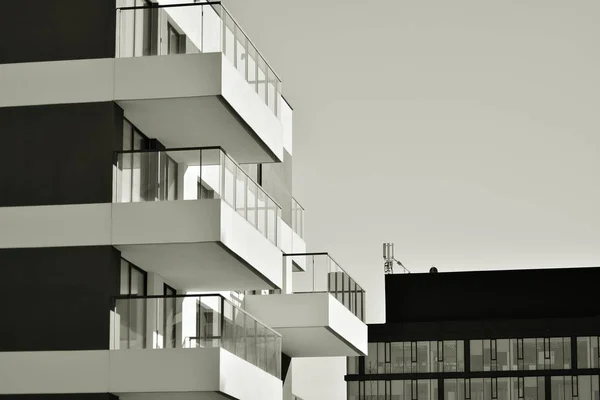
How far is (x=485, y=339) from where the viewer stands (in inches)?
2926

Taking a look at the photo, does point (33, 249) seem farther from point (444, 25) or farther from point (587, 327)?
point (587, 327)

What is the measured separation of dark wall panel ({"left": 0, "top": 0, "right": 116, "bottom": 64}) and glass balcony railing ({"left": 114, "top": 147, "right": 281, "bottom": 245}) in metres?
2.26

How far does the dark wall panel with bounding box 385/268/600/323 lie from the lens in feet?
253

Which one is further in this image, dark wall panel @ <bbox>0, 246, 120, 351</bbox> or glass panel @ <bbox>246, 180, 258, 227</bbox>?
glass panel @ <bbox>246, 180, 258, 227</bbox>

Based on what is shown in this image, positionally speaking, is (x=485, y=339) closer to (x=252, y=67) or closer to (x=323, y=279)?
(x=323, y=279)

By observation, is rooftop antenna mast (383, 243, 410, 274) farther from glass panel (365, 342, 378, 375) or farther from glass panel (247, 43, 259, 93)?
glass panel (247, 43, 259, 93)

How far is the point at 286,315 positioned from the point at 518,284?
39375 mm

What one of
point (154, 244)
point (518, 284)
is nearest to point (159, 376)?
point (154, 244)

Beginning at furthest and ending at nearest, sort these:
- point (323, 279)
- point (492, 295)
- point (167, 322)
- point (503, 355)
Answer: point (492, 295)
point (503, 355)
point (323, 279)
point (167, 322)

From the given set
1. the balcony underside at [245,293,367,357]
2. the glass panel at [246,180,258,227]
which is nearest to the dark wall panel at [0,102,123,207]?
the glass panel at [246,180,258,227]

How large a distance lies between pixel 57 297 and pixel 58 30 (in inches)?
205

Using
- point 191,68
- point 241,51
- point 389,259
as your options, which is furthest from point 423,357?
point 191,68

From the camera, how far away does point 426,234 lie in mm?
64062

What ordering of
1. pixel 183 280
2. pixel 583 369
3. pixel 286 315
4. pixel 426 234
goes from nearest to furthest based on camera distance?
pixel 183 280, pixel 286 315, pixel 426 234, pixel 583 369
